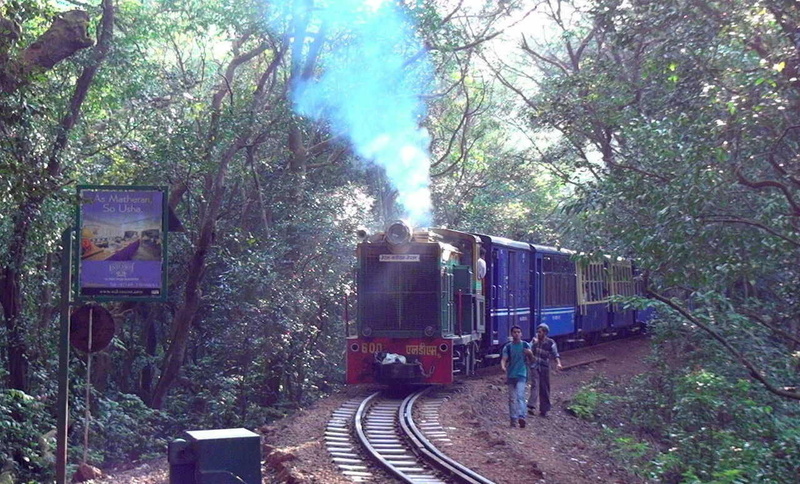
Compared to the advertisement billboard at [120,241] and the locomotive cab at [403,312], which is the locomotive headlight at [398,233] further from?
the advertisement billboard at [120,241]

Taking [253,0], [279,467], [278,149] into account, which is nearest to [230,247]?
[278,149]

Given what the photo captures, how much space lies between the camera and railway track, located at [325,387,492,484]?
965 cm

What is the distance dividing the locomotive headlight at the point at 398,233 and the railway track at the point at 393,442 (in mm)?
2563

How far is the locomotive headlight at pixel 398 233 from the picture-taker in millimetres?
Result: 15453

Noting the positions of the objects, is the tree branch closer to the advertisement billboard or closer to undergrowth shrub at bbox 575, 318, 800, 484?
undergrowth shrub at bbox 575, 318, 800, 484

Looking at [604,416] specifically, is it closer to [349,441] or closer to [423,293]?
[423,293]

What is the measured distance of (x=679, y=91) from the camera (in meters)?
11.6

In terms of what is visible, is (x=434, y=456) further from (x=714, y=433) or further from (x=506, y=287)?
(x=506, y=287)

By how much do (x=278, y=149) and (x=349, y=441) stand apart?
11395 mm

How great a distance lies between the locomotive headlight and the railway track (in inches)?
101

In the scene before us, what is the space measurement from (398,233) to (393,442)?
4.74 meters

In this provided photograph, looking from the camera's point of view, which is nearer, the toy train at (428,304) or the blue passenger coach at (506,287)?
the toy train at (428,304)

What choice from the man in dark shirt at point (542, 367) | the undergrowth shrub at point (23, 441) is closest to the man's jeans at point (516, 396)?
the man in dark shirt at point (542, 367)

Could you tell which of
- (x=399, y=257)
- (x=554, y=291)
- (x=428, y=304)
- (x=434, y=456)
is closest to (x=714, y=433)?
(x=434, y=456)
